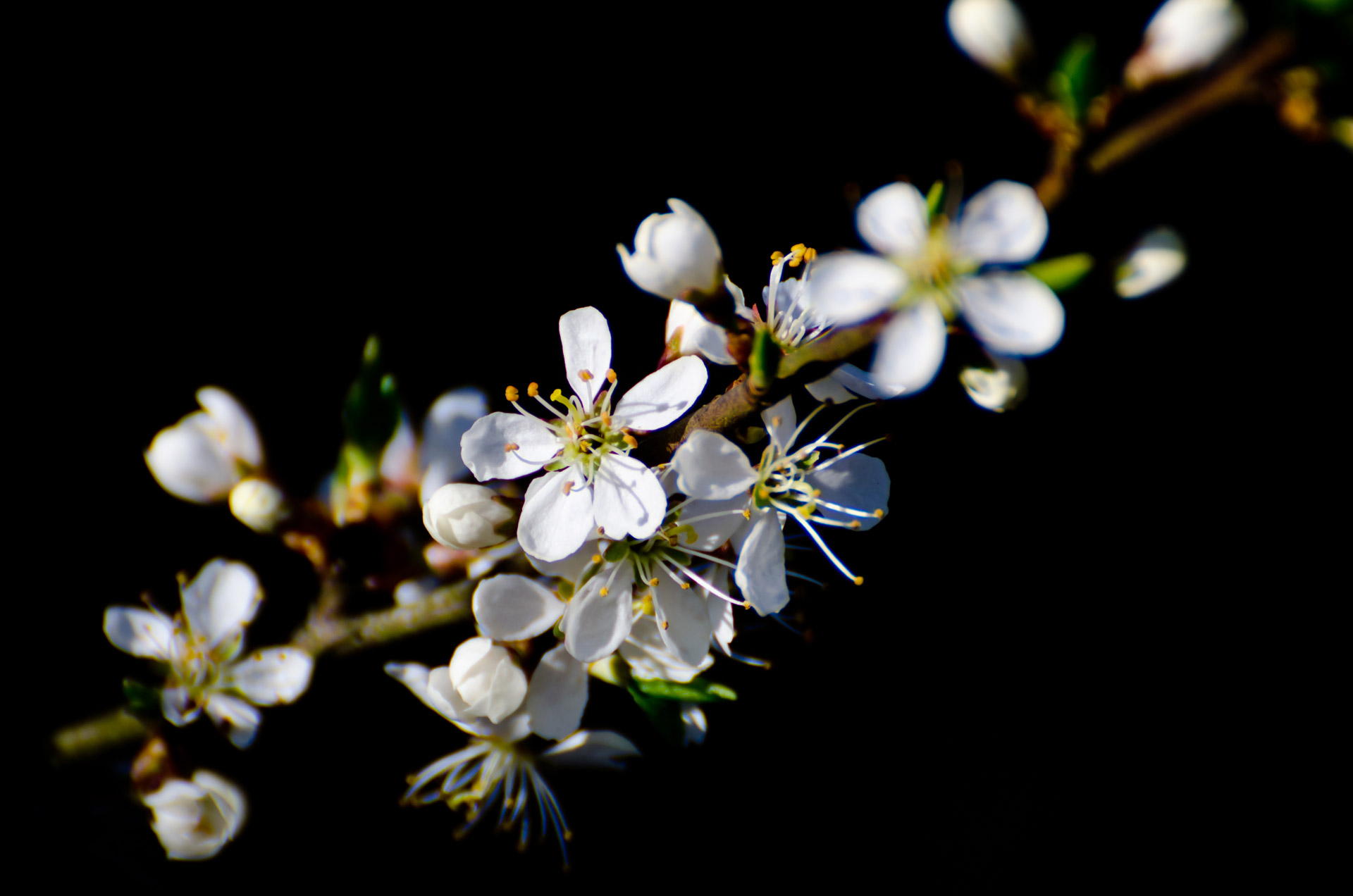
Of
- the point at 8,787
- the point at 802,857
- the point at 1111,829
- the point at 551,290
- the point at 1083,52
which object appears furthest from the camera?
the point at 1111,829

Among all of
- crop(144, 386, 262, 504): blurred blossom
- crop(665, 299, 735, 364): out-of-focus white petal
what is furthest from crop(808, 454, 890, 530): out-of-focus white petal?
crop(144, 386, 262, 504): blurred blossom

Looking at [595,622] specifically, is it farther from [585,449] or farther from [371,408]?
[371,408]

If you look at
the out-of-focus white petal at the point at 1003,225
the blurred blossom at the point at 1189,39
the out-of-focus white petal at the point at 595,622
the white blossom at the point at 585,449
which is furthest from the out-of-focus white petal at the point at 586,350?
the blurred blossom at the point at 1189,39

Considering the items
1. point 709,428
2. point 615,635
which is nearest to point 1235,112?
point 709,428

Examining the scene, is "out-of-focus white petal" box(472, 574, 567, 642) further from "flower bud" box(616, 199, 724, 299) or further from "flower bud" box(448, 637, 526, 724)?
"flower bud" box(616, 199, 724, 299)

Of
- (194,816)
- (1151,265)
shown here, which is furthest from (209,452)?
(1151,265)

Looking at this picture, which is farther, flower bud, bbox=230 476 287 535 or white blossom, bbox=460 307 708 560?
flower bud, bbox=230 476 287 535

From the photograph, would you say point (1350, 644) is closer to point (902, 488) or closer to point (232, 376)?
point (902, 488)
